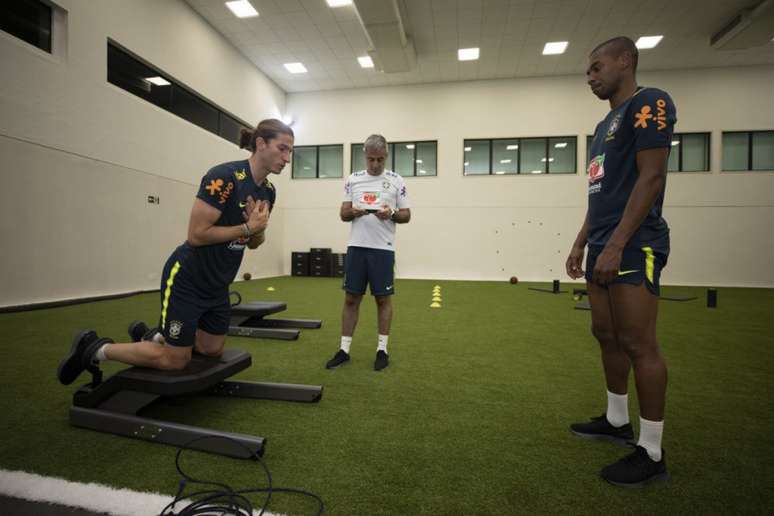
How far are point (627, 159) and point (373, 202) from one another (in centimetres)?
150

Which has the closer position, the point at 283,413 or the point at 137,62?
the point at 283,413

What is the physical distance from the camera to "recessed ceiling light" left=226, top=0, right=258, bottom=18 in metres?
6.81

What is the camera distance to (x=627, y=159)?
4.46ft

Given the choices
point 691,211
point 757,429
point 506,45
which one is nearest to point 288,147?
point 757,429

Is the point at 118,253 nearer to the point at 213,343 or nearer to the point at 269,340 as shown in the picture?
the point at 269,340

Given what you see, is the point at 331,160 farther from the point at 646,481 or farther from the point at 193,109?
the point at 646,481

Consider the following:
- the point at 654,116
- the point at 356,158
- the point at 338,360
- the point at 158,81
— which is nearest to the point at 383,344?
the point at 338,360

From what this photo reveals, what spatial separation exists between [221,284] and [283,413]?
66 centimetres

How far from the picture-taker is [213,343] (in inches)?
73.4

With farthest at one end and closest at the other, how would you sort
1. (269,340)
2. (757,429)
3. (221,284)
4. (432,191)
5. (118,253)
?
(432,191), (118,253), (269,340), (221,284), (757,429)

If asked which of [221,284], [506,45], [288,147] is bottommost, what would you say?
[221,284]

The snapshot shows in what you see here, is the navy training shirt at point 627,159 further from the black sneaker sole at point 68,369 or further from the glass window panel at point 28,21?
the glass window panel at point 28,21

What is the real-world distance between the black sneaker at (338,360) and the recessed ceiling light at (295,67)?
28.2ft

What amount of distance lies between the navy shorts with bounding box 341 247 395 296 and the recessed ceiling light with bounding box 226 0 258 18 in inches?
259
